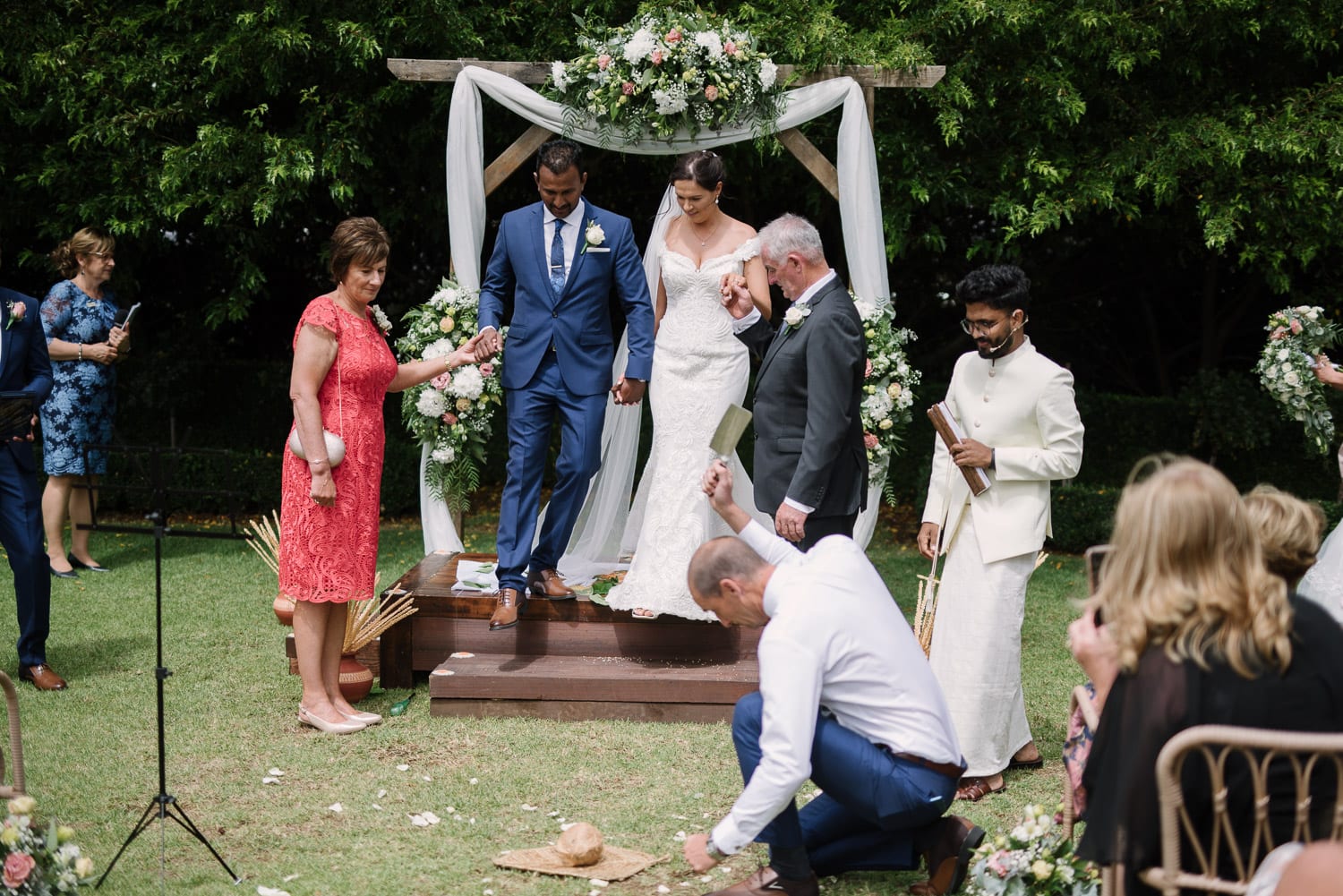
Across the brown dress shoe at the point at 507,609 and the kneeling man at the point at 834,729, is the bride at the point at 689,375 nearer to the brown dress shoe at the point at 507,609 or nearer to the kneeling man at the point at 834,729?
the brown dress shoe at the point at 507,609

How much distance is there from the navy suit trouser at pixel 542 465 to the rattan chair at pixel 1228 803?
3.53 meters

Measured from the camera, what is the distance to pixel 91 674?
6.22 m

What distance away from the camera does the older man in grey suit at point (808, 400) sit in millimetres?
4707

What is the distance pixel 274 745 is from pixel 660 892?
2042mm

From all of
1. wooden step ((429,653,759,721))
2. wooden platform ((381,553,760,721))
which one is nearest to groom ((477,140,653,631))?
wooden platform ((381,553,760,721))

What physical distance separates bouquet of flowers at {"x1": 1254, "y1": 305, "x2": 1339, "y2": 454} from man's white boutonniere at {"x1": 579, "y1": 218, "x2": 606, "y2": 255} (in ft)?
11.4

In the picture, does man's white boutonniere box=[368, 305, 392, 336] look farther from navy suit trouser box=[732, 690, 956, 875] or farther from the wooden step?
navy suit trouser box=[732, 690, 956, 875]

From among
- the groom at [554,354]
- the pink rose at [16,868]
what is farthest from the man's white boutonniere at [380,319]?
the pink rose at [16,868]

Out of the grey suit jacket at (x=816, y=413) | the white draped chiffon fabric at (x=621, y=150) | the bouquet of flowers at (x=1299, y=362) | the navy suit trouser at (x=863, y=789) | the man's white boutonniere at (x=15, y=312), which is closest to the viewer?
the navy suit trouser at (x=863, y=789)

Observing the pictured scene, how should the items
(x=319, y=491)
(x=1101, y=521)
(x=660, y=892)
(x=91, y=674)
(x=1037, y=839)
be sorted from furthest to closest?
1. (x=1101, y=521)
2. (x=91, y=674)
3. (x=319, y=491)
4. (x=660, y=892)
5. (x=1037, y=839)

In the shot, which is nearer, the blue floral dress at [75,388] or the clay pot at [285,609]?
the clay pot at [285,609]

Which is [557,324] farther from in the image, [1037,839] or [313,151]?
[313,151]

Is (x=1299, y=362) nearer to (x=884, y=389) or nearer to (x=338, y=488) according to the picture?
(x=884, y=389)

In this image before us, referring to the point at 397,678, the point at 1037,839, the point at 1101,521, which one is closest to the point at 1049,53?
the point at 1101,521
